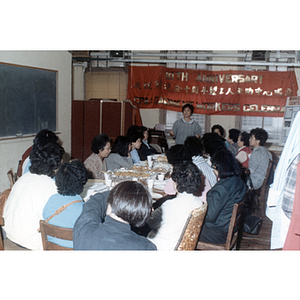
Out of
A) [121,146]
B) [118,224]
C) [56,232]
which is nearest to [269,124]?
[121,146]

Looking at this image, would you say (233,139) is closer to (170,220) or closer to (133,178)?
(133,178)

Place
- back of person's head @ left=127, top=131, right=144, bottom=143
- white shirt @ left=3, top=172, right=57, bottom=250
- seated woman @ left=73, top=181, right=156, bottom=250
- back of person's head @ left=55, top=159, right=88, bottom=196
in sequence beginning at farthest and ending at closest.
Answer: back of person's head @ left=127, top=131, right=144, bottom=143 → white shirt @ left=3, top=172, right=57, bottom=250 → back of person's head @ left=55, top=159, right=88, bottom=196 → seated woman @ left=73, top=181, right=156, bottom=250

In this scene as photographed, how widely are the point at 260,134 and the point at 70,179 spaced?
1782 mm

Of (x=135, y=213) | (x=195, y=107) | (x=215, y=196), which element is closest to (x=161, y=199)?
(x=215, y=196)

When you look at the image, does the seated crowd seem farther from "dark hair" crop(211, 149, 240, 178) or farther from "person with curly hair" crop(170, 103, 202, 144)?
"person with curly hair" crop(170, 103, 202, 144)

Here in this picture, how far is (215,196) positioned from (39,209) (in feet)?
3.88

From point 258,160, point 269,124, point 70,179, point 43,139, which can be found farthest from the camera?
point 258,160

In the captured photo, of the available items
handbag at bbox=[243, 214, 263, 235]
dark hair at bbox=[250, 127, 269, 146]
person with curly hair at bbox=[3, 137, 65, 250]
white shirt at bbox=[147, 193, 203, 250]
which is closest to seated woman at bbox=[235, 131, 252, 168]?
dark hair at bbox=[250, 127, 269, 146]

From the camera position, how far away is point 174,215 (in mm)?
1622

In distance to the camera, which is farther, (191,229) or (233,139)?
(233,139)

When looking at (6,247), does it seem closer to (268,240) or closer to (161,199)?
(161,199)

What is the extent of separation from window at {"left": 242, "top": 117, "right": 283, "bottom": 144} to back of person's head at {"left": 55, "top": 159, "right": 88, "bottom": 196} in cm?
159

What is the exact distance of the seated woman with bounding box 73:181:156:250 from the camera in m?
1.32

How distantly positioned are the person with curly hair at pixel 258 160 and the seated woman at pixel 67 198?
1739 mm
